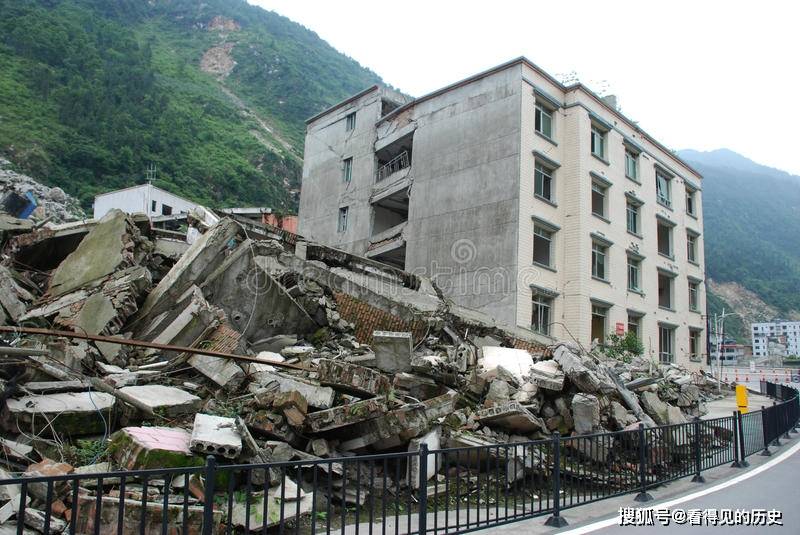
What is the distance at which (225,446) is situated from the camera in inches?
230

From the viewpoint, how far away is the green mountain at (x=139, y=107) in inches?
1973

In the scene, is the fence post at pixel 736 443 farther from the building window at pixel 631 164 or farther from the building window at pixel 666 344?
the building window at pixel 631 164

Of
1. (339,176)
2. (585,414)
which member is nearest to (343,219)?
(339,176)

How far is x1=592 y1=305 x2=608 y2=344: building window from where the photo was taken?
82.6ft

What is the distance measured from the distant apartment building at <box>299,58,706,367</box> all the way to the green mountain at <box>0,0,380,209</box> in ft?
97.2

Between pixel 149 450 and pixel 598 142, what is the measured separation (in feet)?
83.3

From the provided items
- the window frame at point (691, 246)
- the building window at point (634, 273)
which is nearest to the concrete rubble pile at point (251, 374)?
the building window at point (634, 273)

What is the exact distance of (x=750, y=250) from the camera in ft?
409

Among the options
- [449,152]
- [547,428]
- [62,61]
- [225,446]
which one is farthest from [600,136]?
[62,61]

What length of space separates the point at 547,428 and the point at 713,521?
351 cm

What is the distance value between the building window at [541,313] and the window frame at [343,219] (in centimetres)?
1227

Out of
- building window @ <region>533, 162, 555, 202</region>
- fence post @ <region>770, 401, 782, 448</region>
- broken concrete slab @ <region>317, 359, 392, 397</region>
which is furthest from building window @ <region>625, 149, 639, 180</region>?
broken concrete slab @ <region>317, 359, 392, 397</region>

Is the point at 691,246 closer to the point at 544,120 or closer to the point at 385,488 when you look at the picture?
the point at 544,120

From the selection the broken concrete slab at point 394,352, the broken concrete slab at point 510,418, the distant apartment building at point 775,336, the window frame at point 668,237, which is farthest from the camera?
the distant apartment building at point 775,336
